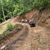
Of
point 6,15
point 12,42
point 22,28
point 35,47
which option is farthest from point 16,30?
point 6,15

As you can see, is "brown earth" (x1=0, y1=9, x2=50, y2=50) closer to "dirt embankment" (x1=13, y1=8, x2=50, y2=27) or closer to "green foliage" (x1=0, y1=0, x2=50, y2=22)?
"dirt embankment" (x1=13, y1=8, x2=50, y2=27)

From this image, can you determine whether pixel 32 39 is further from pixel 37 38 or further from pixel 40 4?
pixel 40 4

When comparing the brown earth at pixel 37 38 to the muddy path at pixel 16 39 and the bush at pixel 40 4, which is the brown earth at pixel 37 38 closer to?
the muddy path at pixel 16 39

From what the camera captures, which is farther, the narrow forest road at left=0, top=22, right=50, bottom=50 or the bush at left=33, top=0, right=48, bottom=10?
the bush at left=33, top=0, right=48, bottom=10

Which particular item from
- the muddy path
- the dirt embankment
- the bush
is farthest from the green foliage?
the muddy path

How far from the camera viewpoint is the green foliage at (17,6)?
12.0m

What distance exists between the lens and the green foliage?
1201 centimetres

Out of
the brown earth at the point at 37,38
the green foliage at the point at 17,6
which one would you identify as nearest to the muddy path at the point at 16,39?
the brown earth at the point at 37,38

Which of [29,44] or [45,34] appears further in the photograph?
[45,34]

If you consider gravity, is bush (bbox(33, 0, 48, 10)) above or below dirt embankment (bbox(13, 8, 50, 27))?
above

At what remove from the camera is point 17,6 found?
1552 cm

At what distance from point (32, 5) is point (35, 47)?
16.7 feet

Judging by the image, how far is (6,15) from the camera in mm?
17188

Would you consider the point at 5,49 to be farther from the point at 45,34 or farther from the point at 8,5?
the point at 8,5
